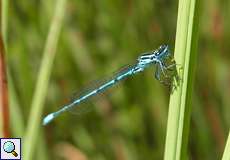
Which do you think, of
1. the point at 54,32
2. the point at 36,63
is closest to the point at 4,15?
the point at 54,32

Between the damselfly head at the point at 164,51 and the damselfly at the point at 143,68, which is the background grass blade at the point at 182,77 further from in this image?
the damselfly head at the point at 164,51

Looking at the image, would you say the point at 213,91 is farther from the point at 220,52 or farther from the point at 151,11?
the point at 151,11

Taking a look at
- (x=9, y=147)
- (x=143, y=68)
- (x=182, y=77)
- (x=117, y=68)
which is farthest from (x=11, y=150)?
(x=117, y=68)

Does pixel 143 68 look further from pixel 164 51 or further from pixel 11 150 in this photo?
pixel 11 150

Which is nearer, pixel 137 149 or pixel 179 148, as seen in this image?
pixel 179 148

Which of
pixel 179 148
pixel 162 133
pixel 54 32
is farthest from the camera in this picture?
pixel 162 133

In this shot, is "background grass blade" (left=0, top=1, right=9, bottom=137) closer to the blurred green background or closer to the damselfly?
the damselfly

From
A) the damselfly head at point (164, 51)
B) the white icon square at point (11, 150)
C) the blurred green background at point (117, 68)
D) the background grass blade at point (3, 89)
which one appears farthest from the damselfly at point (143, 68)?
the blurred green background at point (117, 68)
